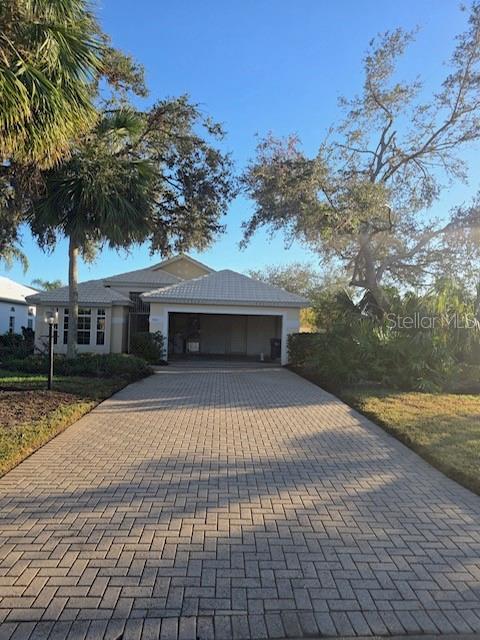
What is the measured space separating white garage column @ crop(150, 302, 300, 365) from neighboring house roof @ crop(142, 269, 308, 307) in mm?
255

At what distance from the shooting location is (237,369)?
18.3 metres

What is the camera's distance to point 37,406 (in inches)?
357

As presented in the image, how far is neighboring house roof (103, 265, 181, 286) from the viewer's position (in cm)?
2667

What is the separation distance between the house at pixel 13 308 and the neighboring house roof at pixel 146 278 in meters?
8.90

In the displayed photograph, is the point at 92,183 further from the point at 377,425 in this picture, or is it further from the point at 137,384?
the point at 377,425

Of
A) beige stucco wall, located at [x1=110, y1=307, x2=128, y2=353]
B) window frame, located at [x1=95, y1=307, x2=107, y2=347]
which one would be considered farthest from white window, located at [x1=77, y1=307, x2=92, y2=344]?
beige stucco wall, located at [x1=110, y1=307, x2=128, y2=353]

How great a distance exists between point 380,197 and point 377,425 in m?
8.80

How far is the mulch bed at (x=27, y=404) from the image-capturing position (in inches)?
314

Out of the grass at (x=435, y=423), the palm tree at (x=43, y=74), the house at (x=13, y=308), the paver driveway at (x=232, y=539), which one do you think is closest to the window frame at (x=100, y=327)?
the house at (x=13, y=308)

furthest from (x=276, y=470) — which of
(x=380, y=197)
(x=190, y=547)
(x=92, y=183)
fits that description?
(x=380, y=197)

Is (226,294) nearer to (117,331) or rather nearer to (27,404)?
(117,331)

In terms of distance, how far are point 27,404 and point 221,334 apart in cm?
1828

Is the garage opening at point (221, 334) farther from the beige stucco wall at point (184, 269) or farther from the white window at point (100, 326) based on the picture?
the white window at point (100, 326)

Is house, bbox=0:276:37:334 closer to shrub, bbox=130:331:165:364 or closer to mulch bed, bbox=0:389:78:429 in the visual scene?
shrub, bbox=130:331:165:364
